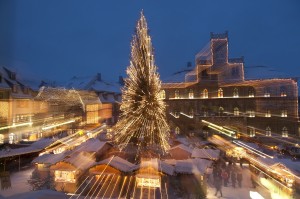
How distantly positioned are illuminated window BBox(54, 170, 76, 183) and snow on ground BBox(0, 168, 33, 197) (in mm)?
1821

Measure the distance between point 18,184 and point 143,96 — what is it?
34.8 ft

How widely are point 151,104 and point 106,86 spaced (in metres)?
42.1

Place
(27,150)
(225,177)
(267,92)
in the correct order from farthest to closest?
(267,92) < (27,150) < (225,177)

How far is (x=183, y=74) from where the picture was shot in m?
42.7

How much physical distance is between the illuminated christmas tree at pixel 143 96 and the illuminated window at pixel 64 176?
17.5 feet

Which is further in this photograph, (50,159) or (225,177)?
(50,159)

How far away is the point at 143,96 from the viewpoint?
18312mm

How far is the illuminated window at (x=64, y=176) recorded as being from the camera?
15898 mm

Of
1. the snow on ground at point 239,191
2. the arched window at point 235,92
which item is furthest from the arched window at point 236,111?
the snow on ground at point 239,191

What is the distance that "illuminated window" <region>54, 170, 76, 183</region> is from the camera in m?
15.9

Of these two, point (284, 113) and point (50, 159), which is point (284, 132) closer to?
point (284, 113)

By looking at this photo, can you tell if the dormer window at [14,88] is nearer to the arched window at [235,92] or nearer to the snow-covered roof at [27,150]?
the snow-covered roof at [27,150]

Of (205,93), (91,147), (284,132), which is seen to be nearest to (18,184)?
(91,147)

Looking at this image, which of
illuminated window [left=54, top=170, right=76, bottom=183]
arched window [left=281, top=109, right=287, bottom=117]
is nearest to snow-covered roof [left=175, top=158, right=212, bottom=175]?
illuminated window [left=54, top=170, right=76, bottom=183]
